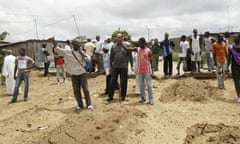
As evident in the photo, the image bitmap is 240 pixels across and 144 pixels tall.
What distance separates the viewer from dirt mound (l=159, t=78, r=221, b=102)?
34.0ft

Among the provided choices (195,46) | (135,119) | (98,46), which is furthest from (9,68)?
(135,119)

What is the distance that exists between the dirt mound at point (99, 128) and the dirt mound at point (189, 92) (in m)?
2.78

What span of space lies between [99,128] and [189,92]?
4.65 meters

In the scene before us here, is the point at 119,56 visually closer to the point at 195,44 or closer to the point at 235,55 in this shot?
the point at 235,55

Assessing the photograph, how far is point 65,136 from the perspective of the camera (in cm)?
655

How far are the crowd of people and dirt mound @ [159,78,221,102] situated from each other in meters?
0.60

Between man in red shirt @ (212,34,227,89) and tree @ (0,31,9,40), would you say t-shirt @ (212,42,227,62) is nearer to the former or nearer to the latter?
man in red shirt @ (212,34,227,89)

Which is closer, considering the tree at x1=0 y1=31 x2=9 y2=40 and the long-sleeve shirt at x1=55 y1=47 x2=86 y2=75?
the long-sleeve shirt at x1=55 y1=47 x2=86 y2=75

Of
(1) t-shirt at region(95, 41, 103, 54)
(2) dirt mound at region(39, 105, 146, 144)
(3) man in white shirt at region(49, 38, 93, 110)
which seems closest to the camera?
(2) dirt mound at region(39, 105, 146, 144)

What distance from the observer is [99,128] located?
681cm

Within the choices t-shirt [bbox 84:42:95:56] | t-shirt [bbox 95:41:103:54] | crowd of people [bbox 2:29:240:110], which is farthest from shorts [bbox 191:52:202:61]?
t-shirt [bbox 84:42:95:56]

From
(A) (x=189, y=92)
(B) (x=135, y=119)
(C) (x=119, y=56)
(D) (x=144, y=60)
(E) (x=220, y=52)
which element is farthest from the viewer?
(E) (x=220, y=52)

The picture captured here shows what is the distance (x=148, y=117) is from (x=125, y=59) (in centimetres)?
203

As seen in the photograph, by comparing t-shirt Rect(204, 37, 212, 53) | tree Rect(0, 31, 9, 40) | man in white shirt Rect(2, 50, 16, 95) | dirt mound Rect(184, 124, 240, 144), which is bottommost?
dirt mound Rect(184, 124, 240, 144)
